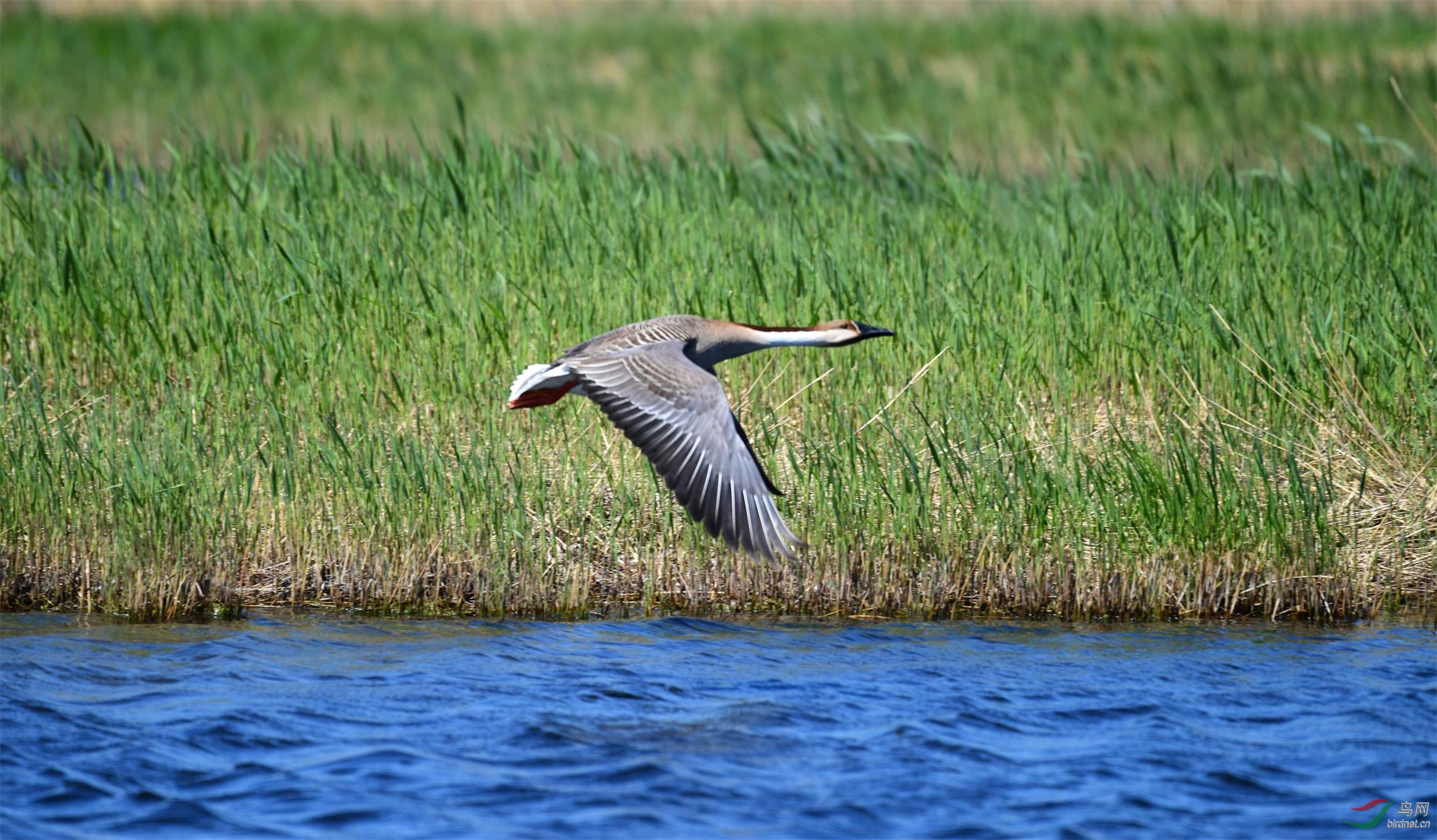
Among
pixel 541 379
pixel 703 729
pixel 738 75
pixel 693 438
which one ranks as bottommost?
pixel 703 729

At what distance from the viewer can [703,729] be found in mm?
4641

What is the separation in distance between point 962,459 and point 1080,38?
10.9 meters

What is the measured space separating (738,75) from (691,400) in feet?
36.4

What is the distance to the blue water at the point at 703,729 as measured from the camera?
4051 mm

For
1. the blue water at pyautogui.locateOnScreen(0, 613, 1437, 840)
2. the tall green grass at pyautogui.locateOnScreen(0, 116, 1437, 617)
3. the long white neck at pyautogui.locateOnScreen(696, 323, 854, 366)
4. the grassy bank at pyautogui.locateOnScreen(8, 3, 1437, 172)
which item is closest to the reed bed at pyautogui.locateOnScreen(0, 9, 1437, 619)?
the tall green grass at pyautogui.locateOnScreen(0, 116, 1437, 617)

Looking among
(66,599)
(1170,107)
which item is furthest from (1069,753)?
(1170,107)

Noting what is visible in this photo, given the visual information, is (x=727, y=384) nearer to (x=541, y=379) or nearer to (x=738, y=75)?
(x=541, y=379)

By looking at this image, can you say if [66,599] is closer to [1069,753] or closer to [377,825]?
[377,825]

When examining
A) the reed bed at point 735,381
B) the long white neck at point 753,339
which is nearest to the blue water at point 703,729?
the reed bed at point 735,381

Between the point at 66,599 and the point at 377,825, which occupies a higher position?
the point at 66,599

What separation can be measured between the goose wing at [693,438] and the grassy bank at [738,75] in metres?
7.72

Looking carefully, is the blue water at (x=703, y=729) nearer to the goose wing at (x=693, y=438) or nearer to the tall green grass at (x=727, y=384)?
the tall green grass at (x=727, y=384)

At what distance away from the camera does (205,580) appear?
227 inches

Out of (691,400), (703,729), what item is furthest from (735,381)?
(703,729)
